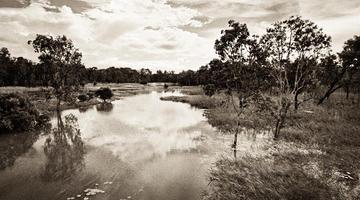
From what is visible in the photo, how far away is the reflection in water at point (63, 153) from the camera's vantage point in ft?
46.9

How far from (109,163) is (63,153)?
4.57m

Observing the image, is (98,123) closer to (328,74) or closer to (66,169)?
(66,169)

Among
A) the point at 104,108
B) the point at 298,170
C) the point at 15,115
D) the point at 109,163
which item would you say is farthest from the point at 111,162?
the point at 104,108

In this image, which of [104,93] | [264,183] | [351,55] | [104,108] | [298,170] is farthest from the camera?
[104,93]

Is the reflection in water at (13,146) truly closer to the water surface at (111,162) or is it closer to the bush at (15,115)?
the water surface at (111,162)

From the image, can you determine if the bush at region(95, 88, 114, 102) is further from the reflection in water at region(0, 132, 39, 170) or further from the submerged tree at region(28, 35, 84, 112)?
the reflection in water at region(0, 132, 39, 170)

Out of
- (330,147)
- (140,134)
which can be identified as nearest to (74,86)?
(140,134)

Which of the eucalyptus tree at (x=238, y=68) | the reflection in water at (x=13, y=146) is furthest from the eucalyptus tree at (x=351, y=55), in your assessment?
the reflection in water at (x=13, y=146)

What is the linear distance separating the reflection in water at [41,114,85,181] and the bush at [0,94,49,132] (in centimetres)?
262

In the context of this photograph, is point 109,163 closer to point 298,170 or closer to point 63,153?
point 63,153

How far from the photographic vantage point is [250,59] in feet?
65.1

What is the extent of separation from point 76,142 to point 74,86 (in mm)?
27332

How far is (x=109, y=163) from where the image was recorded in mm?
15820

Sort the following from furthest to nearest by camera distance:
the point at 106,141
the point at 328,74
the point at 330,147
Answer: the point at 328,74
the point at 106,141
the point at 330,147
